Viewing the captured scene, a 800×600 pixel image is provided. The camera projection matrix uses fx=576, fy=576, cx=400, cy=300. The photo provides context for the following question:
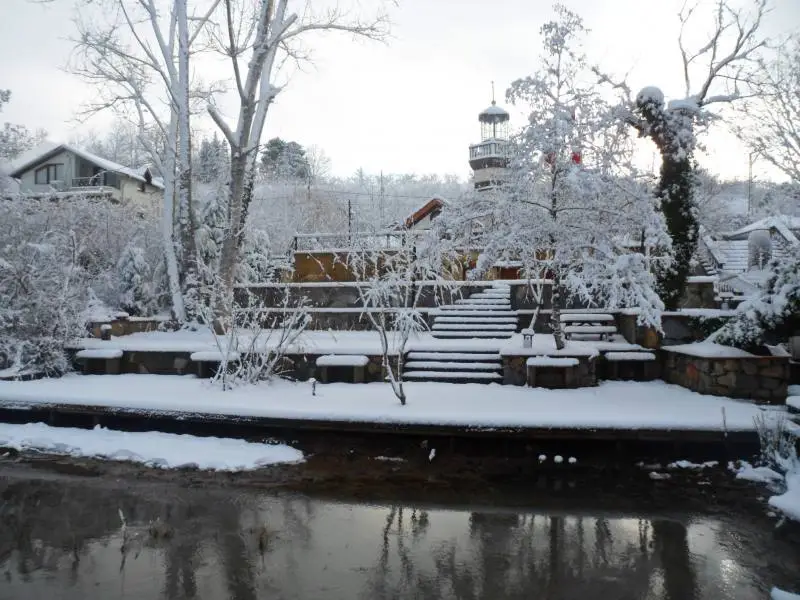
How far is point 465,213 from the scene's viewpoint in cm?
941

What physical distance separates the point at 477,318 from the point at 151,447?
22.2ft

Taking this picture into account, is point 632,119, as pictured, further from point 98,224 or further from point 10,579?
point 98,224

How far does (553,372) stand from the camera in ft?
28.1

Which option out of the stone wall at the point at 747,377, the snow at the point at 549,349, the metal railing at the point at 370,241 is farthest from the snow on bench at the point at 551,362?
the metal railing at the point at 370,241

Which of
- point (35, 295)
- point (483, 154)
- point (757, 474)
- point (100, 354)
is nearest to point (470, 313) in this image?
point (757, 474)

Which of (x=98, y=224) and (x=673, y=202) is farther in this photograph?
(x=98, y=224)

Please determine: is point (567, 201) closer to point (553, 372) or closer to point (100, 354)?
point (553, 372)

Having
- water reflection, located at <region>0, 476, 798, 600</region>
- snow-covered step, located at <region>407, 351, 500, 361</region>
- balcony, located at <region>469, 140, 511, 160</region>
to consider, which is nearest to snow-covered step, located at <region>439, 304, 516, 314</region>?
snow-covered step, located at <region>407, 351, 500, 361</region>

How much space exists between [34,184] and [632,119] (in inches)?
1446

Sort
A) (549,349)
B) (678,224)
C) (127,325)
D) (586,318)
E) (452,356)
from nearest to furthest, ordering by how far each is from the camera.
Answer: (549,349)
(452,356)
(678,224)
(586,318)
(127,325)

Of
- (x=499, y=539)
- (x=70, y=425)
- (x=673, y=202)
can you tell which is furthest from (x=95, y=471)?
(x=673, y=202)

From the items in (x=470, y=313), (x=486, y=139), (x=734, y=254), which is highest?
(x=486, y=139)

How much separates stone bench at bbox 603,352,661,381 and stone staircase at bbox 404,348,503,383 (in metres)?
1.77

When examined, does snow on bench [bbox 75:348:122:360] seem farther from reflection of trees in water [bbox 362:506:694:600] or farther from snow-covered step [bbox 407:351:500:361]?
reflection of trees in water [bbox 362:506:694:600]
